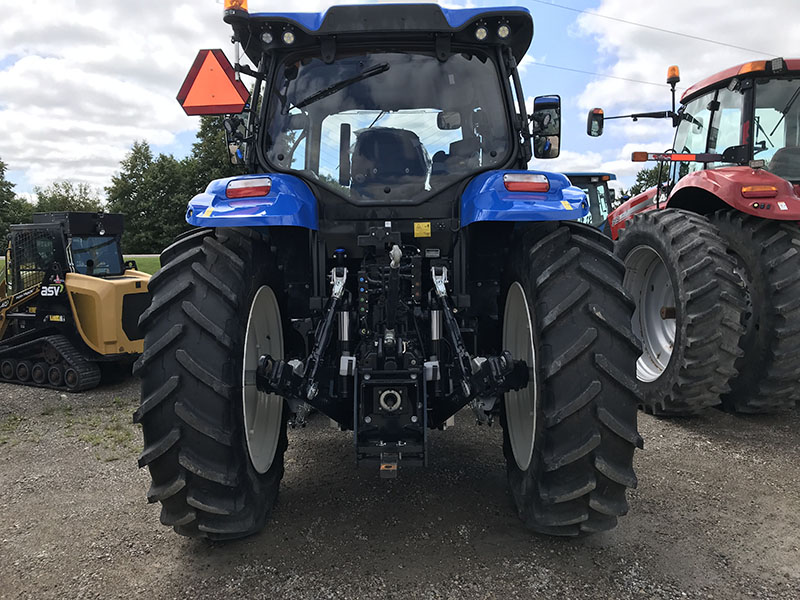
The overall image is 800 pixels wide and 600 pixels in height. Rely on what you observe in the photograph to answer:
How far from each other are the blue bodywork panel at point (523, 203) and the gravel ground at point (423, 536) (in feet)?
4.83

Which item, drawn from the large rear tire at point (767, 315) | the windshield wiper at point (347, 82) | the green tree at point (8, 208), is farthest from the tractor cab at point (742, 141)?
the green tree at point (8, 208)

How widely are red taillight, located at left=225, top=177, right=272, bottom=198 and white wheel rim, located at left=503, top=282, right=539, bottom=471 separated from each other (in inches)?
49.9

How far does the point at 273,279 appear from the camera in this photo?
3.04m

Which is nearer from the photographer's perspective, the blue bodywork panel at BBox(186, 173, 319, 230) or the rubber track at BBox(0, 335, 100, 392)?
the blue bodywork panel at BBox(186, 173, 319, 230)

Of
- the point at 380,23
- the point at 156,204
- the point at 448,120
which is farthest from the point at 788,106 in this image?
the point at 156,204

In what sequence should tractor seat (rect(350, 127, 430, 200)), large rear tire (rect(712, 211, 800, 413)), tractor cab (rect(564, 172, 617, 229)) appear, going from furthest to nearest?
1. tractor cab (rect(564, 172, 617, 229))
2. large rear tire (rect(712, 211, 800, 413))
3. tractor seat (rect(350, 127, 430, 200))

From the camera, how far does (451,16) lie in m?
3.05

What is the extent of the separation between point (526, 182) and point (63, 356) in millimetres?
6253

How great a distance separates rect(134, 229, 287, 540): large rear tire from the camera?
2.41 meters

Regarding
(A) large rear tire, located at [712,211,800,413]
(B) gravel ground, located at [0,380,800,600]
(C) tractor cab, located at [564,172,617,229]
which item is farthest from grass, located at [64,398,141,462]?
(C) tractor cab, located at [564,172,617,229]

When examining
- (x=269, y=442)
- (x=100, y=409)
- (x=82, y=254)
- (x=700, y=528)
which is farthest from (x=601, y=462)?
(x=82, y=254)

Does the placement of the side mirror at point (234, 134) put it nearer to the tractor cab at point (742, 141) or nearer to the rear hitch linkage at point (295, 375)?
the rear hitch linkage at point (295, 375)

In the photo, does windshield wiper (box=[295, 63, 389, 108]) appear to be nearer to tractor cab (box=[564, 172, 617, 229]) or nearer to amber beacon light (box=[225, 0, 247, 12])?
amber beacon light (box=[225, 0, 247, 12])

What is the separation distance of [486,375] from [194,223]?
4.72ft
